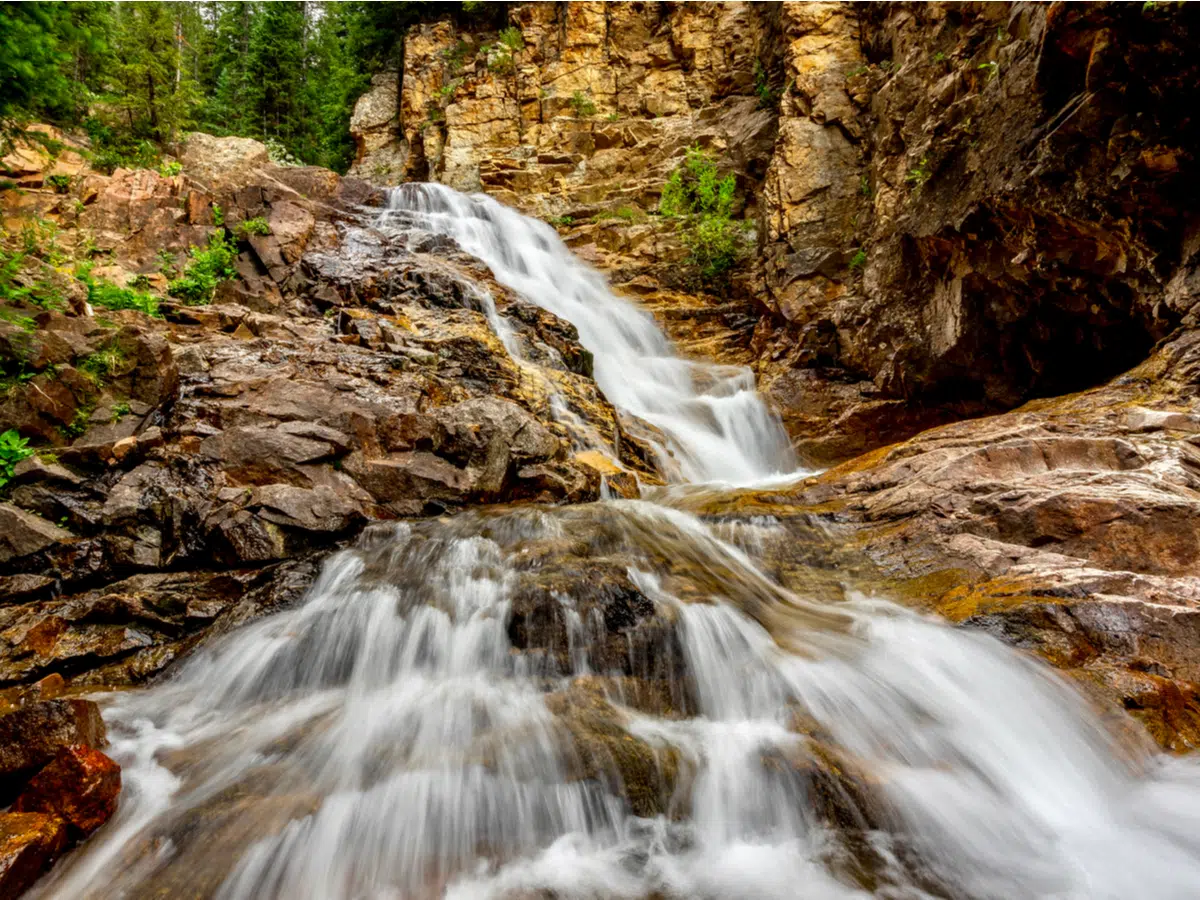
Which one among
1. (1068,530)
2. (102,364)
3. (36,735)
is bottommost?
(36,735)

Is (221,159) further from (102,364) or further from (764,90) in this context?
(764,90)

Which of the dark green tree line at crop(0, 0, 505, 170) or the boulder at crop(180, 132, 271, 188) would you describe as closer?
the dark green tree line at crop(0, 0, 505, 170)

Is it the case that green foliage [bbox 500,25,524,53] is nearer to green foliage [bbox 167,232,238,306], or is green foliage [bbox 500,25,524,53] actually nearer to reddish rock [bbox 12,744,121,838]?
green foliage [bbox 167,232,238,306]

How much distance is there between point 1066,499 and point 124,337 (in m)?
8.43

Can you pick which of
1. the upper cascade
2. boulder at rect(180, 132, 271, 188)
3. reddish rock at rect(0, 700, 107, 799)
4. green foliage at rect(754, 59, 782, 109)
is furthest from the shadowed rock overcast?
green foliage at rect(754, 59, 782, 109)

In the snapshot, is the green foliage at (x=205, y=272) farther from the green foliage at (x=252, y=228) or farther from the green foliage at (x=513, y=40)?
the green foliage at (x=513, y=40)

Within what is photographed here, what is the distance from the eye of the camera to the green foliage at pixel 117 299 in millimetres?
7005

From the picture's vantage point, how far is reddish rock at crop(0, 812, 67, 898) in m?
2.21

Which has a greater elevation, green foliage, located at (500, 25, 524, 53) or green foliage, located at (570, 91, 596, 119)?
green foliage, located at (500, 25, 524, 53)

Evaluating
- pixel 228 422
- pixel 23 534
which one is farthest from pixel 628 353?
pixel 23 534

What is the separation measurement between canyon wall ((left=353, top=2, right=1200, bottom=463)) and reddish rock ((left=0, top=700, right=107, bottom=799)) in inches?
346

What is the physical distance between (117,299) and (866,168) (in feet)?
41.0

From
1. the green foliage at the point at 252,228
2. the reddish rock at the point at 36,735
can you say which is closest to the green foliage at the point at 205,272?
the green foliage at the point at 252,228

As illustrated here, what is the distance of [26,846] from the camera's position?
89.7 inches
